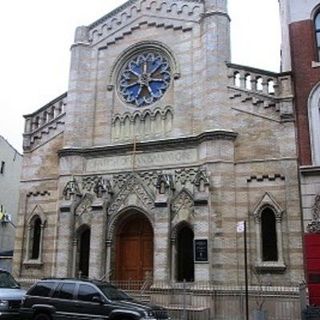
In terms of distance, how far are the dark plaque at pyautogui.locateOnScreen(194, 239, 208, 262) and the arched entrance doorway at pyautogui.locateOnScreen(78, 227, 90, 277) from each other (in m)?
5.97

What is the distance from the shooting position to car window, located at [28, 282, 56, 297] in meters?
15.5

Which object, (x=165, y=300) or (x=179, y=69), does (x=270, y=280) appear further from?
(x=179, y=69)

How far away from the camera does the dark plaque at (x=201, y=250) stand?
778 inches

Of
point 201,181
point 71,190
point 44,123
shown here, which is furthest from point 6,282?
point 44,123

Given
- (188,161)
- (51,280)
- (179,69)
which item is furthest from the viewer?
(179,69)

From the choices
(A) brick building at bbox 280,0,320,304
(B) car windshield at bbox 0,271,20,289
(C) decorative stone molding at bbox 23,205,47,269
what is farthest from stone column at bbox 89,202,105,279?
(A) brick building at bbox 280,0,320,304

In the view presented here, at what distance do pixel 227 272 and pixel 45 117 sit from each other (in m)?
13.5

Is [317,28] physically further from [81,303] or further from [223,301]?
[81,303]

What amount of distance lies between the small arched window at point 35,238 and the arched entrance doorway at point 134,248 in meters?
4.67

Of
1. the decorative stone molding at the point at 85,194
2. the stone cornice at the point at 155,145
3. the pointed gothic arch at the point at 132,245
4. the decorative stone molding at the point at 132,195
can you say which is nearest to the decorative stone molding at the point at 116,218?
the pointed gothic arch at the point at 132,245

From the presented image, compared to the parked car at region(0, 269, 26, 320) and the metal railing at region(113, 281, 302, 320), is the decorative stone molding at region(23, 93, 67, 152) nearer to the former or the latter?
the parked car at region(0, 269, 26, 320)

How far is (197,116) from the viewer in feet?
73.2

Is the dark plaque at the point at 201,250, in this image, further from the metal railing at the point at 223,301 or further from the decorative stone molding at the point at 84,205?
the decorative stone molding at the point at 84,205

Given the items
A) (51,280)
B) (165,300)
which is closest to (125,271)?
(165,300)
